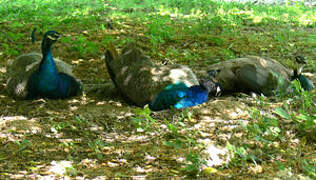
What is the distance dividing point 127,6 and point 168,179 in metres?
10.3

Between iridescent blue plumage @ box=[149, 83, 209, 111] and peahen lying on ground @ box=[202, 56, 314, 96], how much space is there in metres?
0.84

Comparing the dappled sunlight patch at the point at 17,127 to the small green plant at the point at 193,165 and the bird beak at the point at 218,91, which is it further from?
the bird beak at the point at 218,91

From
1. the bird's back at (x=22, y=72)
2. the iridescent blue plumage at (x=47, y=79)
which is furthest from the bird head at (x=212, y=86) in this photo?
the bird's back at (x=22, y=72)

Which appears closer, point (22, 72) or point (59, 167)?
point (59, 167)

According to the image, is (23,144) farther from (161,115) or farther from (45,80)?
(45,80)

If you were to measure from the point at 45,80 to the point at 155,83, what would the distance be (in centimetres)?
150

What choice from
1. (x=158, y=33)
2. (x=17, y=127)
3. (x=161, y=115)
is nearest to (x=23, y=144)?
(x=17, y=127)

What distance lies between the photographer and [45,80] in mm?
4734

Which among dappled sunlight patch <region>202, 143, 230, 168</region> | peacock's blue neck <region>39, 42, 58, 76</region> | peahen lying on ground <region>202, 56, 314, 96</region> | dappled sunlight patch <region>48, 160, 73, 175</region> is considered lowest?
dappled sunlight patch <region>48, 160, 73, 175</region>

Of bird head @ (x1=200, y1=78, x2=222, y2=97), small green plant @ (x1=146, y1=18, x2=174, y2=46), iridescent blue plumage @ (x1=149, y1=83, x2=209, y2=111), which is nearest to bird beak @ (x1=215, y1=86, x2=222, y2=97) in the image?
Result: bird head @ (x1=200, y1=78, x2=222, y2=97)

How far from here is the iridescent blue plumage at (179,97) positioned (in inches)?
164

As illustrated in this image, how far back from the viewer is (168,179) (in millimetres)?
2461

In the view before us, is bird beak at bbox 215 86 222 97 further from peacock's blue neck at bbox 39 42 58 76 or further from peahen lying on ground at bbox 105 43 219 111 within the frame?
peacock's blue neck at bbox 39 42 58 76

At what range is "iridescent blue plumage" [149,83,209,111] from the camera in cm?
416
